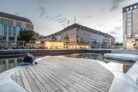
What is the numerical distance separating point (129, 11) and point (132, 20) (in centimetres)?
550

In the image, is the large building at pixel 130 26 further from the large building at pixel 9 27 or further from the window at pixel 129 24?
the large building at pixel 9 27

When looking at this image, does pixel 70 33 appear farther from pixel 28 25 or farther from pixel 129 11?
pixel 129 11

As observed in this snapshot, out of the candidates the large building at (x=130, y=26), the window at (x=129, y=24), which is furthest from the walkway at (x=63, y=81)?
the window at (x=129, y=24)

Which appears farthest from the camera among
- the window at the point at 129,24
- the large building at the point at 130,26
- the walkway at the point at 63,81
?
the window at the point at 129,24

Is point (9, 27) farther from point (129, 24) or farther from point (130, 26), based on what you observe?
point (130, 26)

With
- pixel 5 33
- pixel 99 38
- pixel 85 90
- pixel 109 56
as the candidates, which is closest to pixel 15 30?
pixel 5 33

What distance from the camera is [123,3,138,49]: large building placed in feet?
118

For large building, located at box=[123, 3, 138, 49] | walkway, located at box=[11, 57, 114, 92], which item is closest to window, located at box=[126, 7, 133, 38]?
large building, located at box=[123, 3, 138, 49]

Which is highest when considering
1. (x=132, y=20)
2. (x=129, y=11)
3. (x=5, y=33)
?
(x=129, y=11)

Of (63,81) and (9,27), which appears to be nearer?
(63,81)

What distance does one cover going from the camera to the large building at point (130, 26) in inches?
1420

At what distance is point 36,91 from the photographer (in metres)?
2.34

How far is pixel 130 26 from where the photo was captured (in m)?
38.0

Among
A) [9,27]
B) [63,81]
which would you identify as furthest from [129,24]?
[9,27]
